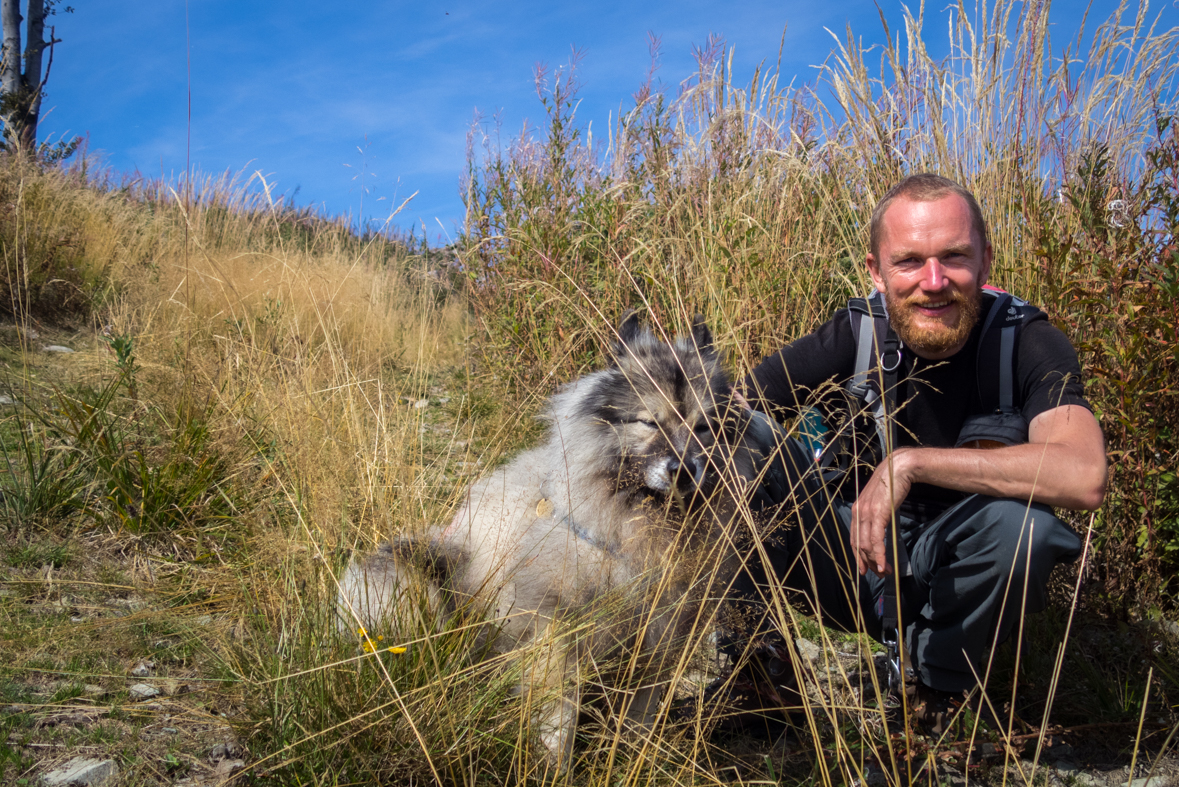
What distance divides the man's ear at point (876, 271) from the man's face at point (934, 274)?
7cm

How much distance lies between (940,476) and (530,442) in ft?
6.04

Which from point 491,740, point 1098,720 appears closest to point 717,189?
point 1098,720

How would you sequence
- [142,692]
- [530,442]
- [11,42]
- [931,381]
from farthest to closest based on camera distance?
[11,42]
[530,442]
[931,381]
[142,692]

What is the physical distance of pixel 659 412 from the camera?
7.55ft

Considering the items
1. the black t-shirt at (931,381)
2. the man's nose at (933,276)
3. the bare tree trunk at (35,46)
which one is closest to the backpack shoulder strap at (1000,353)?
the black t-shirt at (931,381)

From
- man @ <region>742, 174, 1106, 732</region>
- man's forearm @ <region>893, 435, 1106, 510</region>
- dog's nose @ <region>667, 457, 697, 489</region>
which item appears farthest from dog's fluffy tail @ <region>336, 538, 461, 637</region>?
man's forearm @ <region>893, 435, 1106, 510</region>

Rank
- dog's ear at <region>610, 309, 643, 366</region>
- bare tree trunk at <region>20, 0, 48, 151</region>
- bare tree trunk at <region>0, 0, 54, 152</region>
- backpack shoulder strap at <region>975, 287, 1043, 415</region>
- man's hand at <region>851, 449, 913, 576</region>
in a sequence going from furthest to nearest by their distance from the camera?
bare tree trunk at <region>20, 0, 48, 151</region> → bare tree trunk at <region>0, 0, 54, 152</region> → dog's ear at <region>610, 309, 643, 366</region> → backpack shoulder strap at <region>975, 287, 1043, 415</region> → man's hand at <region>851, 449, 913, 576</region>

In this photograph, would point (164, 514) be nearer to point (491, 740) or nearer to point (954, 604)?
point (491, 740)

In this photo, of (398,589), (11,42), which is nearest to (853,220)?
(398,589)

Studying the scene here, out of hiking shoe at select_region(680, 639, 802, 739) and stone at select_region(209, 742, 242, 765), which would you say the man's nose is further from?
stone at select_region(209, 742, 242, 765)

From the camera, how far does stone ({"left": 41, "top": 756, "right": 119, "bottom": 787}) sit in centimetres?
171

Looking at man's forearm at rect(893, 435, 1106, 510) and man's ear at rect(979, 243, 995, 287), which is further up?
man's ear at rect(979, 243, 995, 287)

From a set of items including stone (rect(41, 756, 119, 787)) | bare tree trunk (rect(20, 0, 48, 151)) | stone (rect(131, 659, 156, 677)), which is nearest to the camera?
stone (rect(41, 756, 119, 787))

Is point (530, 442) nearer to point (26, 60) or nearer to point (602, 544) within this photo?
point (602, 544)
